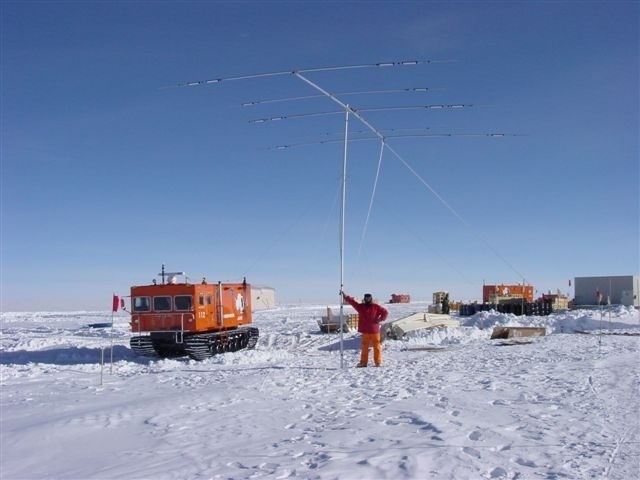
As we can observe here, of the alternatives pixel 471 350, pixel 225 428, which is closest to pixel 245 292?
pixel 471 350

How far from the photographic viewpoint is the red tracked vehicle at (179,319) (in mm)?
21531

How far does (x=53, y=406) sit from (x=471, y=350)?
38.4 ft

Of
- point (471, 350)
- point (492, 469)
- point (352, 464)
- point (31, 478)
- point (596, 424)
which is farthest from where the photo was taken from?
point (471, 350)

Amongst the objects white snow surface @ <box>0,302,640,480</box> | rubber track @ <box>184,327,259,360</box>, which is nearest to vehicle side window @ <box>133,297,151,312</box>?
rubber track @ <box>184,327,259,360</box>

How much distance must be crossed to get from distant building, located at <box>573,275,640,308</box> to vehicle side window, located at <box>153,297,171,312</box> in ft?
115

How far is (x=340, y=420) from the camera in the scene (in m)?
9.08

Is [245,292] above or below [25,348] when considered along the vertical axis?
above

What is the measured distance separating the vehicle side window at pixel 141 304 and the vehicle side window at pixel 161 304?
0.25 m

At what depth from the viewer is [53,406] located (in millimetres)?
12062

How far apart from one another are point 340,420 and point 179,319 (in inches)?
558

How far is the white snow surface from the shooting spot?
6.85 meters

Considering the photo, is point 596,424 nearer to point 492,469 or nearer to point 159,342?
point 492,469

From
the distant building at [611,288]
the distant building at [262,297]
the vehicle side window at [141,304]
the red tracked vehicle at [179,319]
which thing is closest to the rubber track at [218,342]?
the red tracked vehicle at [179,319]

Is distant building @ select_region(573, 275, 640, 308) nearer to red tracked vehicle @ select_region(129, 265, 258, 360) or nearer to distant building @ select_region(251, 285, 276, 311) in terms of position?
Answer: distant building @ select_region(251, 285, 276, 311)
